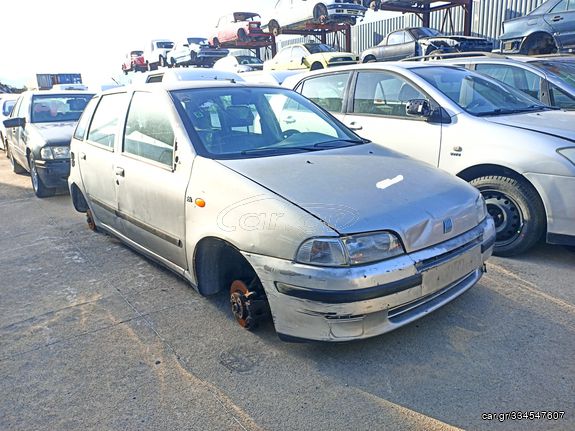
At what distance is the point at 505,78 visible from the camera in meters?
6.45

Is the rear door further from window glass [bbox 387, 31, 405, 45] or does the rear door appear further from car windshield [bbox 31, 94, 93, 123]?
window glass [bbox 387, 31, 405, 45]

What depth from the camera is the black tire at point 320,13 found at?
55.3ft

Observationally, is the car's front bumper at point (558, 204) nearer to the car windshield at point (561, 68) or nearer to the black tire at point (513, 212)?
the black tire at point (513, 212)

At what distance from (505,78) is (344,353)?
17.2ft

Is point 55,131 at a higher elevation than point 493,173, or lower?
higher

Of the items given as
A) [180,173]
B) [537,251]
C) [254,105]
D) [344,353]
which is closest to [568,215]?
[537,251]

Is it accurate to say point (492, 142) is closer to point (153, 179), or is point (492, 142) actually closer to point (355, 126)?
point (355, 126)

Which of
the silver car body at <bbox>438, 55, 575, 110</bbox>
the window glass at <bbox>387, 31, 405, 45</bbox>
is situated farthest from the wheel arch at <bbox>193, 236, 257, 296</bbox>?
the window glass at <bbox>387, 31, 405, 45</bbox>

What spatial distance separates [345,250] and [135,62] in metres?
28.6

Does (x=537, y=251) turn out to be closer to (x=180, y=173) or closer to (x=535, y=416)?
(x=535, y=416)

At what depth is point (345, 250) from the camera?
2.42 metres

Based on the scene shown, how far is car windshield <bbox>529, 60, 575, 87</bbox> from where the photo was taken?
6105 mm

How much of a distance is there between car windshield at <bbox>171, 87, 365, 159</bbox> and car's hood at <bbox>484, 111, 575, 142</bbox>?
144 cm

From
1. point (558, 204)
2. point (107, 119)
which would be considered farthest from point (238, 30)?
point (558, 204)
